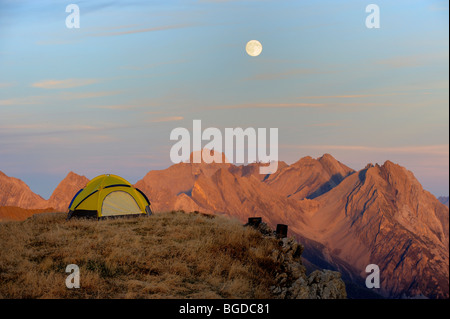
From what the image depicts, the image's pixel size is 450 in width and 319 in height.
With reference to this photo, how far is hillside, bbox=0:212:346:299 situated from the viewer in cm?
1445

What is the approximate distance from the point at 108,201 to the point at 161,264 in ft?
39.7

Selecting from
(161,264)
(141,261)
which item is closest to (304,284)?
(161,264)

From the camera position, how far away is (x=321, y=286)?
15.3 metres

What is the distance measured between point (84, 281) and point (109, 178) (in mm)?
14978

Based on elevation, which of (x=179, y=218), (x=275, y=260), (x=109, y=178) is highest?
(x=109, y=178)

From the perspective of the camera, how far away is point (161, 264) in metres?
16.7

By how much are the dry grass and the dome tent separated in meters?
4.23

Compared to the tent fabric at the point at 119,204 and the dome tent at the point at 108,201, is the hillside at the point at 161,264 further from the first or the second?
the tent fabric at the point at 119,204

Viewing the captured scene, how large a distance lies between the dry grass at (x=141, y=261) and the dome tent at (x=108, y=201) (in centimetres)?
423

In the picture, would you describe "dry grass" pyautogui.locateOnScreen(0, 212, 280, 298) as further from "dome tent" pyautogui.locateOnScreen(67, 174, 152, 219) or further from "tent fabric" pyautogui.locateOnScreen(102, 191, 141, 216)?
"tent fabric" pyautogui.locateOnScreen(102, 191, 141, 216)

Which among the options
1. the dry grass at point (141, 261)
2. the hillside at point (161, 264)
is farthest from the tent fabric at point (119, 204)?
the hillside at point (161, 264)
